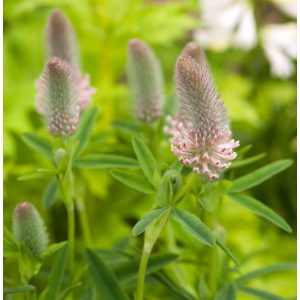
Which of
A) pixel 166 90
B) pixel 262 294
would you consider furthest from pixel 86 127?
pixel 166 90

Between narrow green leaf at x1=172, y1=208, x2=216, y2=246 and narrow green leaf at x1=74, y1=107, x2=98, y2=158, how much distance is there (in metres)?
0.20

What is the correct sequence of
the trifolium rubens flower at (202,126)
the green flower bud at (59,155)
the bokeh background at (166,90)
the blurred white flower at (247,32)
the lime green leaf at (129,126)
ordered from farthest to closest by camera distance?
the blurred white flower at (247,32) < the bokeh background at (166,90) < the lime green leaf at (129,126) < the green flower bud at (59,155) < the trifolium rubens flower at (202,126)

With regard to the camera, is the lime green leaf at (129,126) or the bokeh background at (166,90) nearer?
the lime green leaf at (129,126)

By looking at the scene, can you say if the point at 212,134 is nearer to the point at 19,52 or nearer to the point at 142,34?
the point at 142,34

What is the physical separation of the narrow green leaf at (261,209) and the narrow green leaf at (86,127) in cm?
18

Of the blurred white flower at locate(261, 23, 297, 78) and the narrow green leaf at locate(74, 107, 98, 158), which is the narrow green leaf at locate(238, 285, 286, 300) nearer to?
the narrow green leaf at locate(74, 107, 98, 158)

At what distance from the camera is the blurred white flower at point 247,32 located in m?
1.60

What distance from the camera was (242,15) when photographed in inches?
63.2

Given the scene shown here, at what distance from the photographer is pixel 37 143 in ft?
2.57

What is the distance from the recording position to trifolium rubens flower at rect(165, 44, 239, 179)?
0.58 meters

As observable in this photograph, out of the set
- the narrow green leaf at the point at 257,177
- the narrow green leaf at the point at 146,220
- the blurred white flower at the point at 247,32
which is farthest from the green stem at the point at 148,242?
the blurred white flower at the point at 247,32

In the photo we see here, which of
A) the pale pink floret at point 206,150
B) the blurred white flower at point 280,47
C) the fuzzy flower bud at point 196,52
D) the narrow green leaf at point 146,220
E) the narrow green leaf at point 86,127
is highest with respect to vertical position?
the blurred white flower at point 280,47

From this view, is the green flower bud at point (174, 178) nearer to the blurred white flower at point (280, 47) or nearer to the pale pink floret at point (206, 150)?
the pale pink floret at point (206, 150)

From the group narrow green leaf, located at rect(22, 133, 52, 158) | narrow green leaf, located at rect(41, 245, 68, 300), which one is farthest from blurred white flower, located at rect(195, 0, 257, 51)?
narrow green leaf, located at rect(41, 245, 68, 300)
